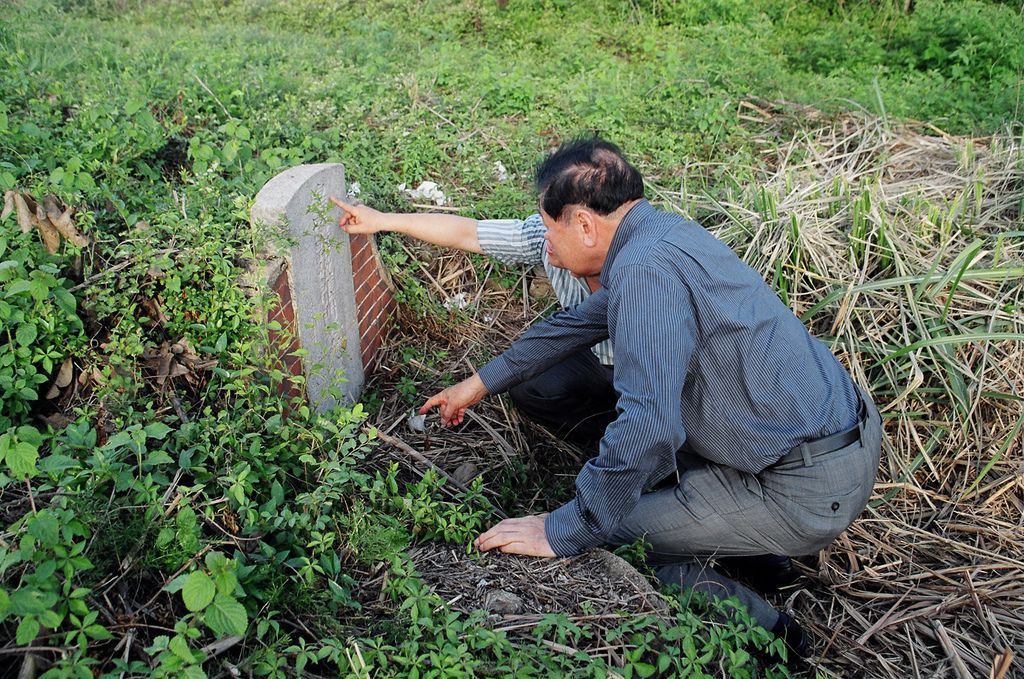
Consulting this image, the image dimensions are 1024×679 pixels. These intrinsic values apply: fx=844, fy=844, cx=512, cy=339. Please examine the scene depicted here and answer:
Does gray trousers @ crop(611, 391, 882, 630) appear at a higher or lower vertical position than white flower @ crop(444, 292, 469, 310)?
lower

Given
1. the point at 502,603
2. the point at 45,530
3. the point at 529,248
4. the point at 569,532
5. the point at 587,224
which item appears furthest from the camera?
the point at 529,248

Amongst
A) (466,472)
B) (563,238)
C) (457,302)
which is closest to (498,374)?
(466,472)

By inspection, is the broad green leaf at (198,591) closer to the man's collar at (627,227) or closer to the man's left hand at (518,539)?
the man's left hand at (518,539)

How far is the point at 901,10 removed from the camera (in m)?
8.12

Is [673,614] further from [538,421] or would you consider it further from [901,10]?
[901,10]

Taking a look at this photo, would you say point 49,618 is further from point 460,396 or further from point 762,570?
point 762,570

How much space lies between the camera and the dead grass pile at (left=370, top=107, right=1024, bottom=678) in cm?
307

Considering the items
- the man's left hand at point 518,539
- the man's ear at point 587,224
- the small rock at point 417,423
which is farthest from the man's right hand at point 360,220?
the man's left hand at point 518,539

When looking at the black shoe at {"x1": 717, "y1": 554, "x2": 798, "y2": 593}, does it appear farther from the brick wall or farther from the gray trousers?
the brick wall

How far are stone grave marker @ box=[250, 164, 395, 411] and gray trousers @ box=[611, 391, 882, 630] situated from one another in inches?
48.4

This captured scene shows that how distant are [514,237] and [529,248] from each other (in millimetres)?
82

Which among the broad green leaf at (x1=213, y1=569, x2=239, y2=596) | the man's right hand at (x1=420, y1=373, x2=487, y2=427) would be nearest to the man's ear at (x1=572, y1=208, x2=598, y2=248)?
the man's right hand at (x1=420, y1=373, x2=487, y2=427)

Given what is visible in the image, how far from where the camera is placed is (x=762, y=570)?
3227mm

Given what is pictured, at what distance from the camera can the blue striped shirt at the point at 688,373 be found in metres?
2.46
